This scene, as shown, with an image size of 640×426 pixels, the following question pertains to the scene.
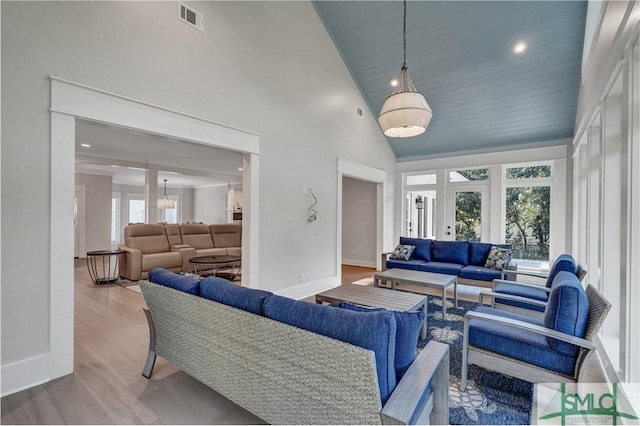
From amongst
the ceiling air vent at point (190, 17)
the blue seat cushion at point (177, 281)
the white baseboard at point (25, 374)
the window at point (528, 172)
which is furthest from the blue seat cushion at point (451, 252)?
the white baseboard at point (25, 374)

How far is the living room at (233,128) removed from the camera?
220 centimetres

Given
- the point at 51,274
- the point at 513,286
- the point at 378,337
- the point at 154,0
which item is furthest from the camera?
the point at 513,286

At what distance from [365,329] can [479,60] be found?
508cm

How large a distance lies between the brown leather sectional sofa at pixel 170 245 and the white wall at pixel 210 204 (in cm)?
486

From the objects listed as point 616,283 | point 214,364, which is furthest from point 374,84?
point 214,364

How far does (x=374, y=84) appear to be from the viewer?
584cm

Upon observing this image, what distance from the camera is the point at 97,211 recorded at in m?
8.69

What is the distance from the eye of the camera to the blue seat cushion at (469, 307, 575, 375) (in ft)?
6.42

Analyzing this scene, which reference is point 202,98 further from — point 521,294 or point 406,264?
point 521,294

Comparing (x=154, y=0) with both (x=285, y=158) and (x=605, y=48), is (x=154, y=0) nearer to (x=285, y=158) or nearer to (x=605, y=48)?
(x=285, y=158)

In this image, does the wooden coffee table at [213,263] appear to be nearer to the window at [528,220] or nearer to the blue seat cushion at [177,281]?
the blue seat cushion at [177,281]

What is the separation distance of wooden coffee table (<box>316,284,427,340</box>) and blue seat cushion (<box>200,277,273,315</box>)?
1.57 meters

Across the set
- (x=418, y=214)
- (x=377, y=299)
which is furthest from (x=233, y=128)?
(x=418, y=214)

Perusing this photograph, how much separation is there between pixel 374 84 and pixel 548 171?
3.75m
